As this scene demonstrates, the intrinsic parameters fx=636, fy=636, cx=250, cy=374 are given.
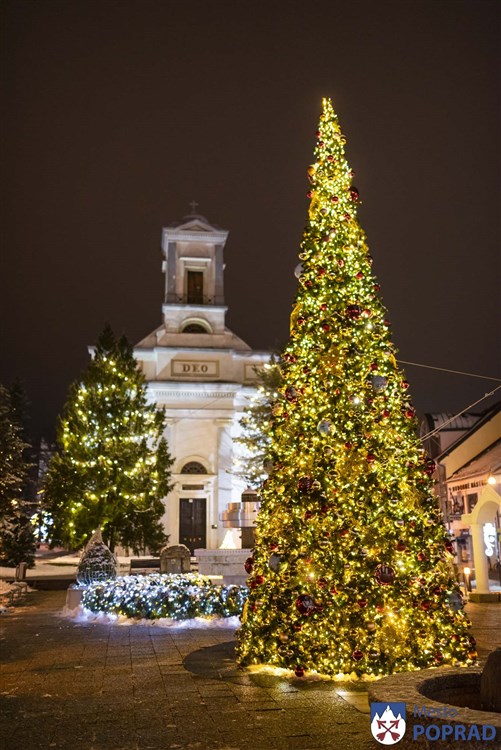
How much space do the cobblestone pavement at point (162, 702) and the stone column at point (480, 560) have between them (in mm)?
6370

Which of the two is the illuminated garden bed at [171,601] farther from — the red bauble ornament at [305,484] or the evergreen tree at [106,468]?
the evergreen tree at [106,468]

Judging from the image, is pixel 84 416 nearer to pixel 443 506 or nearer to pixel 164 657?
pixel 443 506

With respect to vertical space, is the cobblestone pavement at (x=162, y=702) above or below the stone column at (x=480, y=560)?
below

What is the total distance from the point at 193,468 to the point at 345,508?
29892 millimetres

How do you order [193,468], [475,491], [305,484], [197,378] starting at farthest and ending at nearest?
[197,378] → [193,468] → [475,491] → [305,484]

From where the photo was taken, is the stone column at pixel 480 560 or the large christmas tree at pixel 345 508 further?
the stone column at pixel 480 560

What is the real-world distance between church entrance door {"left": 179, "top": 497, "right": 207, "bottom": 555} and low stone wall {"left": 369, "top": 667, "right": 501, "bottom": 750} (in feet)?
104

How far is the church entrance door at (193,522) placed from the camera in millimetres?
35938

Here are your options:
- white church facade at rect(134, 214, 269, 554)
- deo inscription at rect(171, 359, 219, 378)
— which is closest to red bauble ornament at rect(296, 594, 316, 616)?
white church facade at rect(134, 214, 269, 554)

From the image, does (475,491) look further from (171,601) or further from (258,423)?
(171,601)

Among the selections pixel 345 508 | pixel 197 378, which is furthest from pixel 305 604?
pixel 197 378

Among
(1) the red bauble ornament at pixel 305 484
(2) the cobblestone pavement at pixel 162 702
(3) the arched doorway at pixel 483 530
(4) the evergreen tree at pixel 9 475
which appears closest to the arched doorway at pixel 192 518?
(4) the evergreen tree at pixel 9 475

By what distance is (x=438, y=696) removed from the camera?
506cm

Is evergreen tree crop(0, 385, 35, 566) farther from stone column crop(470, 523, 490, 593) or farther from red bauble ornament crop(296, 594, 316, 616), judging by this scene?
red bauble ornament crop(296, 594, 316, 616)
